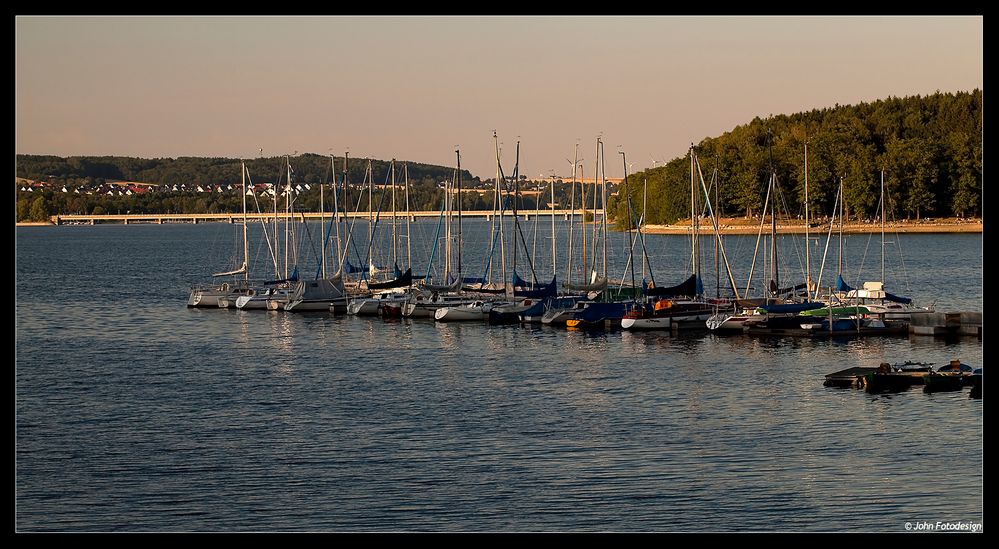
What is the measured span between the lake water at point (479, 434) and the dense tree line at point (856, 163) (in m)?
97.1

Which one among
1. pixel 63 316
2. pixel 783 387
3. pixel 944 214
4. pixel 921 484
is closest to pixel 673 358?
pixel 783 387

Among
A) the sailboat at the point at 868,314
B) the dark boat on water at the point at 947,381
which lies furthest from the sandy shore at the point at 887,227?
the dark boat on water at the point at 947,381

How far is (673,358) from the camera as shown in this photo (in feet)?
155

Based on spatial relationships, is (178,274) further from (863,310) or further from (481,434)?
(481,434)

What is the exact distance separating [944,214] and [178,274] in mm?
94747

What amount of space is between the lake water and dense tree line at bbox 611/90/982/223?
9707 cm

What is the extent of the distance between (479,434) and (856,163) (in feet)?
433

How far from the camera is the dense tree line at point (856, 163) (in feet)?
508

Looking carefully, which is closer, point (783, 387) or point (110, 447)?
point (110, 447)

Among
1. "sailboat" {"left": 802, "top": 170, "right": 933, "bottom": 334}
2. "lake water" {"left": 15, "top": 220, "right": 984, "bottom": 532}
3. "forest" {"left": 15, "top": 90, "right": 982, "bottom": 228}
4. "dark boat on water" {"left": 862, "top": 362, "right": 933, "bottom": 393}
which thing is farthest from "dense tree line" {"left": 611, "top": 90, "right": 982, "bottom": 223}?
"dark boat on water" {"left": 862, "top": 362, "right": 933, "bottom": 393}

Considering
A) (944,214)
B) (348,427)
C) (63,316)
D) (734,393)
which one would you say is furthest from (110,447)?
(944,214)
